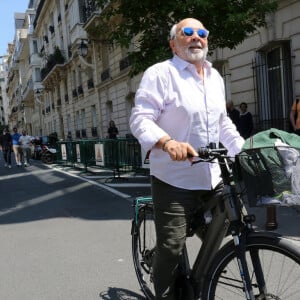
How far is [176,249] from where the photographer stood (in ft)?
9.02

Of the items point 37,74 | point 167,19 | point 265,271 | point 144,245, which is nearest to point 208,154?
point 265,271

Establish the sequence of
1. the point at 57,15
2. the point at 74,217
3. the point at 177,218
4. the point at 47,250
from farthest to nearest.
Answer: the point at 57,15, the point at 74,217, the point at 47,250, the point at 177,218

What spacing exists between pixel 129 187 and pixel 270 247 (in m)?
8.20

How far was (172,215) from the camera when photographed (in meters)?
2.69

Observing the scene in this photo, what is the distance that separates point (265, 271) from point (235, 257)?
0.21 m

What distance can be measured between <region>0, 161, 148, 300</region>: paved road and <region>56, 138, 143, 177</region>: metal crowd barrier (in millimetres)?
2170

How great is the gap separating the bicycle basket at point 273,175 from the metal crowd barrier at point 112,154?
919 centimetres

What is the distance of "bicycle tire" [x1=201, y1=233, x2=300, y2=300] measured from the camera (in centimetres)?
227

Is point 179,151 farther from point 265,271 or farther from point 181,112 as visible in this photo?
point 265,271

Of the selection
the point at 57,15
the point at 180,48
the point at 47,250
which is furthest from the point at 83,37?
the point at 180,48

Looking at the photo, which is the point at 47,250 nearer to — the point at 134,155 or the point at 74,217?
the point at 74,217

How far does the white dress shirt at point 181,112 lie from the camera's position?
8.34ft

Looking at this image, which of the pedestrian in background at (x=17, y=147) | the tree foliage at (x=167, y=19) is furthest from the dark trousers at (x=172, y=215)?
the pedestrian in background at (x=17, y=147)

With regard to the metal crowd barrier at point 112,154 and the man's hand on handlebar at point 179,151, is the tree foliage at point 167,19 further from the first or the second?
the man's hand on handlebar at point 179,151
